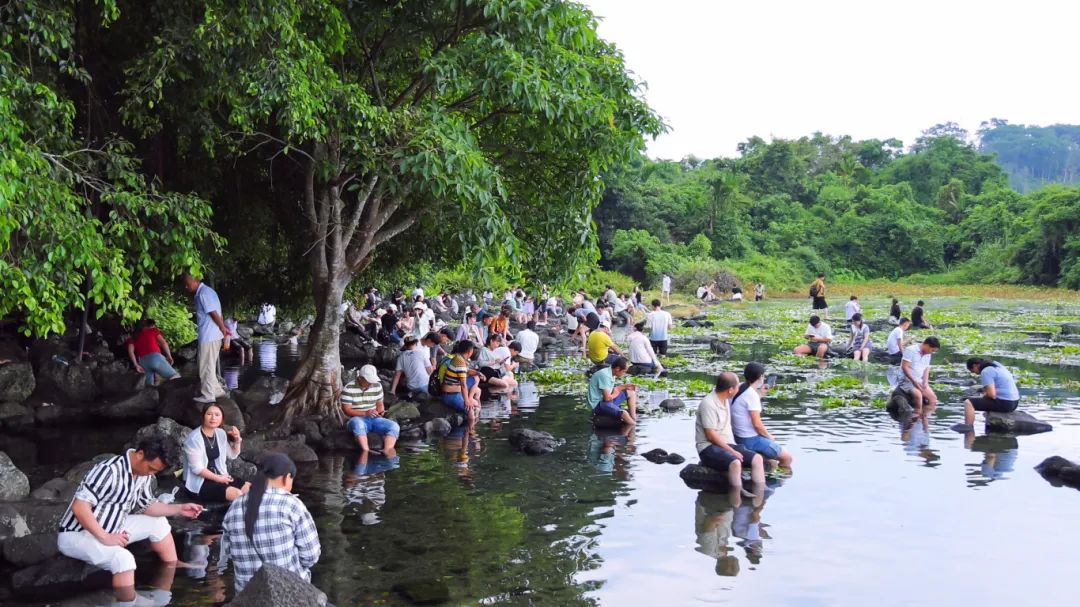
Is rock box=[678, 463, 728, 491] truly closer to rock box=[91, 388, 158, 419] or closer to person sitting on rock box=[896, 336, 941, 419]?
person sitting on rock box=[896, 336, 941, 419]

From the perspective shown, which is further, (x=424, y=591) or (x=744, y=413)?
(x=744, y=413)

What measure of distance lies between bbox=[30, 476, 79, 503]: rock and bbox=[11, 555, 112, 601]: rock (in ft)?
6.04

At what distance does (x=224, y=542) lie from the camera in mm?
7465

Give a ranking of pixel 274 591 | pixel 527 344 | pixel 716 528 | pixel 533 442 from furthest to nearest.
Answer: pixel 527 344 < pixel 533 442 < pixel 716 528 < pixel 274 591

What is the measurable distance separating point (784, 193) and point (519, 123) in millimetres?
67293

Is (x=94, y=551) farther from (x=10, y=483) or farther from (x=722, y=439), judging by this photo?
(x=722, y=439)

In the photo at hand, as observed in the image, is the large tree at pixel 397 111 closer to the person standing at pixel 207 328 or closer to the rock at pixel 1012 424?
the person standing at pixel 207 328

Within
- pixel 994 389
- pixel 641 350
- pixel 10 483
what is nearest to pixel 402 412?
pixel 641 350

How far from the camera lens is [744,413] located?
11.8m

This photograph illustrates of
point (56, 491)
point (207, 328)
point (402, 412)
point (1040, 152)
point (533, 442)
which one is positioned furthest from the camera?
point (1040, 152)

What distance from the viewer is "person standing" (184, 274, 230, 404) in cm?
1450

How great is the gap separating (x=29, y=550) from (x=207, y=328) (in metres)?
6.44

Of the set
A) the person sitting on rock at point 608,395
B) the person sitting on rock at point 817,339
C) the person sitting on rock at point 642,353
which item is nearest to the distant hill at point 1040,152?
the person sitting on rock at point 817,339

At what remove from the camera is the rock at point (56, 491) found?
10.1m
